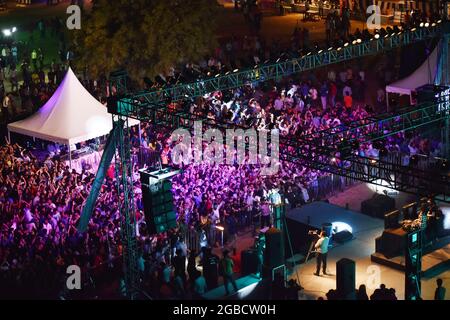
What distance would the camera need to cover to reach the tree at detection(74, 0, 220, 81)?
25.7m

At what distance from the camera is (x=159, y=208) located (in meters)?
15.7

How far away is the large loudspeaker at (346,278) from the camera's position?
15.3 meters

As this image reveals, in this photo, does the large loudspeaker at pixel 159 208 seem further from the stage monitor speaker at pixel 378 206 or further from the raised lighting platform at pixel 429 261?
the stage monitor speaker at pixel 378 206

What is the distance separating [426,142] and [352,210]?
13.0 ft

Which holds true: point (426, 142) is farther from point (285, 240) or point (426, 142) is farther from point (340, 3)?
point (340, 3)

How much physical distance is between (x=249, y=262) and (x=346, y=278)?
193 cm

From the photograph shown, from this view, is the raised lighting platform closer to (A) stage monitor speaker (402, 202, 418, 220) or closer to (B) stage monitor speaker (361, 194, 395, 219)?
(A) stage monitor speaker (402, 202, 418, 220)

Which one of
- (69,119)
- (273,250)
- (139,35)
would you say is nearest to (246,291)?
(273,250)

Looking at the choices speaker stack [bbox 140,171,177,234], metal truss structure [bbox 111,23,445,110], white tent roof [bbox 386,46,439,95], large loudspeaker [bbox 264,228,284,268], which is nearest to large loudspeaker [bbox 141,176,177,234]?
speaker stack [bbox 140,171,177,234]

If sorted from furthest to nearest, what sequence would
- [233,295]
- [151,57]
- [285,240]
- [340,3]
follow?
[340,3], [151,57], [285,240], [233,295]

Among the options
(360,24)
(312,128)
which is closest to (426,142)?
(312,128)

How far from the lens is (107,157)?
1712 centimetres

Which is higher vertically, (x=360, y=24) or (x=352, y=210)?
(x=360, y=24)
